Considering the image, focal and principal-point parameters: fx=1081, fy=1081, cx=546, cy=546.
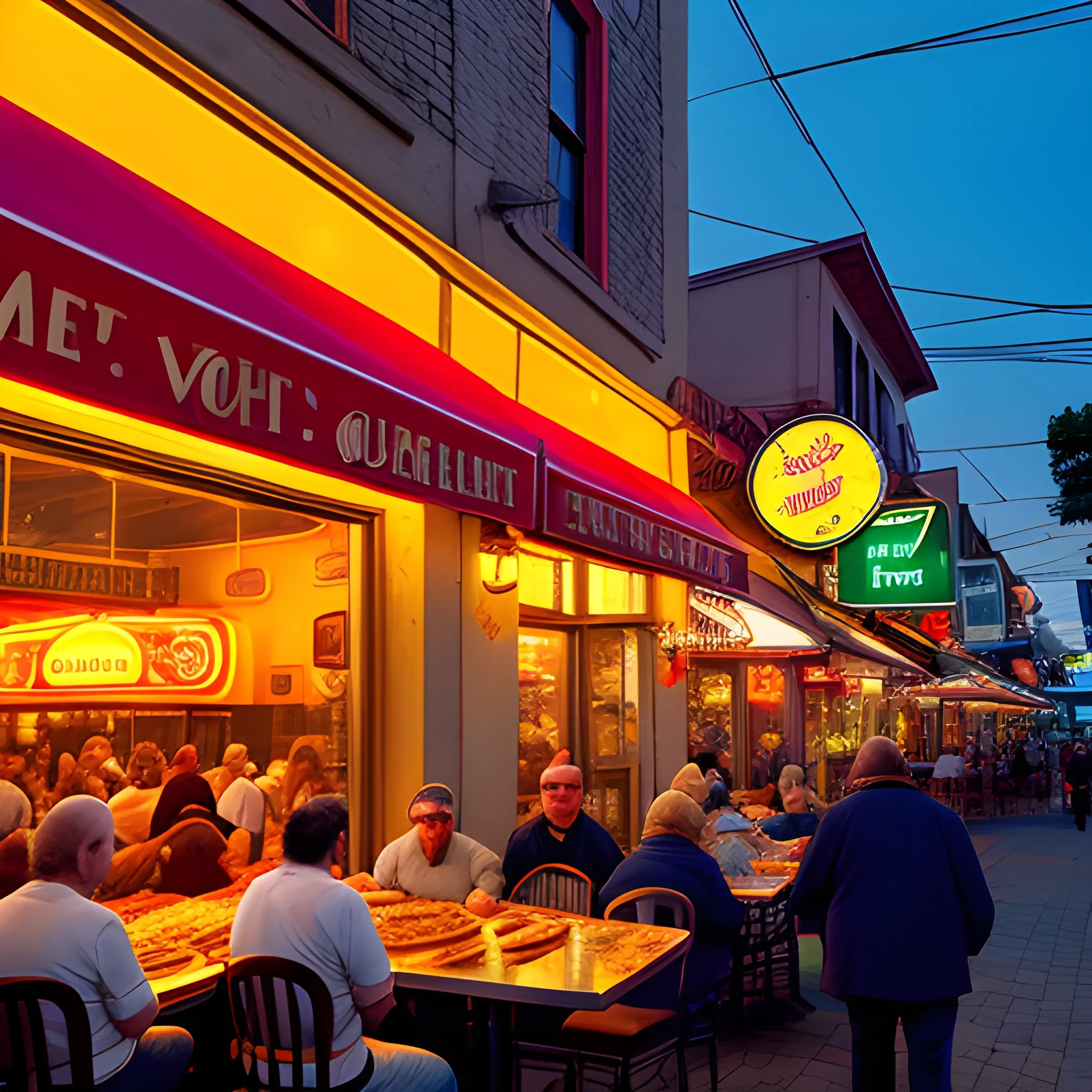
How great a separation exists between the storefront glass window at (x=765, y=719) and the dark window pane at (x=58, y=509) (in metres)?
11.1

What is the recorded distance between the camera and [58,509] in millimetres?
5750

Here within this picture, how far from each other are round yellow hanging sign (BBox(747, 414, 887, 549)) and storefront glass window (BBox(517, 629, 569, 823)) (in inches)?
180

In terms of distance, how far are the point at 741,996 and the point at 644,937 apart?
7.07ft

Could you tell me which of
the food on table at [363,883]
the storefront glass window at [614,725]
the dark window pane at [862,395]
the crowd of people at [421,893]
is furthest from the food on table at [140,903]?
the dark window pane at [862,395]

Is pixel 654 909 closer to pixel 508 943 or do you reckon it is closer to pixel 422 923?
pixel 508 943

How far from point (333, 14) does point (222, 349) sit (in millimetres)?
3457

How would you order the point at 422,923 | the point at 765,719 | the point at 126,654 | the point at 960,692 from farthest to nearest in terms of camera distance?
the point at 960,692 < the point at 765,719 < the point at 126,654 < the point at 422,923

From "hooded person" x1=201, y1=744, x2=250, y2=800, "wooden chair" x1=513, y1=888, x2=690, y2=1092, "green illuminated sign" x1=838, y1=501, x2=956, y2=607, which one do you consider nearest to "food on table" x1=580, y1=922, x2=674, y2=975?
"wooden chair" x1=513, y1=888, x2=690, y2=1092

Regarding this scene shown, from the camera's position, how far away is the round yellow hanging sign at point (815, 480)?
13.2m

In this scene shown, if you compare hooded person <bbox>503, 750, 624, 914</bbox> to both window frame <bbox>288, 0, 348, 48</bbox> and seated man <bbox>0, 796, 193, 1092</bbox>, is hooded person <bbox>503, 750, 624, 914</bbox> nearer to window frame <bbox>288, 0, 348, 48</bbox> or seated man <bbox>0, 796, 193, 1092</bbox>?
seated man <bbox>0, 796, 193, 1092</bbox>

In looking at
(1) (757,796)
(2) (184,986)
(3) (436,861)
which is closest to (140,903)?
(2) (184,986)

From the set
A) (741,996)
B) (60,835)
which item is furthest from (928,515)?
(60,835)

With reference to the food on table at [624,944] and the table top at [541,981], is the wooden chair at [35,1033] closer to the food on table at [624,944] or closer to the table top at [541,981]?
the table top at [541,981]

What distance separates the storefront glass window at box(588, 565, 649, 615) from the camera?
10086 millimetres
